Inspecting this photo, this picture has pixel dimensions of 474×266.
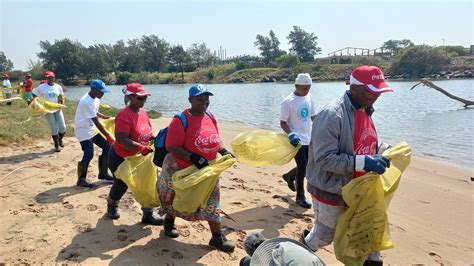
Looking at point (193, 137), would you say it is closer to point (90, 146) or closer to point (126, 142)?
point (126, 142)

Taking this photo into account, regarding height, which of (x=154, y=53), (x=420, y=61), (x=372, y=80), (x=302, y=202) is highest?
(x=154, y=53)

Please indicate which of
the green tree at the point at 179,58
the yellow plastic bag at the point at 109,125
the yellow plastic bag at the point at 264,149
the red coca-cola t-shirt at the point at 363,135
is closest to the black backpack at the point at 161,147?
the yellow plastic bag at the point at 264,149

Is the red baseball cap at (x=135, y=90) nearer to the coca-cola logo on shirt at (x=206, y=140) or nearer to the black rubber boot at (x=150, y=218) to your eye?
the coca-cola logo on shirt at (x=206, y=140)

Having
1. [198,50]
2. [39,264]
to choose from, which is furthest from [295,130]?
[198,50]

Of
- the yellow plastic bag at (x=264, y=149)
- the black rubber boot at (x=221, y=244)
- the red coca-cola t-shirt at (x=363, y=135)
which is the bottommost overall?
the black rubber boot at (x=221, y=244)

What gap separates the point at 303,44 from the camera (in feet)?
318

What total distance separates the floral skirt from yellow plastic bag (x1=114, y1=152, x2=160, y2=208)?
411 millimetres

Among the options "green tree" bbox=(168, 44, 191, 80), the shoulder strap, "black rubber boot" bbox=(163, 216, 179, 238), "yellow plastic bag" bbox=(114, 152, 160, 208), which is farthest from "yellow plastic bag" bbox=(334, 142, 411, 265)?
"green tree" bbox=(168, 44, 191, 80)

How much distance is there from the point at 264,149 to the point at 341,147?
5.21 feet

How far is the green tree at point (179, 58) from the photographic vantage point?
96438mm

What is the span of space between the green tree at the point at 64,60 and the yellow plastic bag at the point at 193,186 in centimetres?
8844

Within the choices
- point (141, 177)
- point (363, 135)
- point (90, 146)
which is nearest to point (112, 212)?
point (141, 177)

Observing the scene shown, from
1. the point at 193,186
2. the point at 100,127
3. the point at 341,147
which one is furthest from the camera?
the point at 100,127

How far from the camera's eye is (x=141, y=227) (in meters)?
4.82
